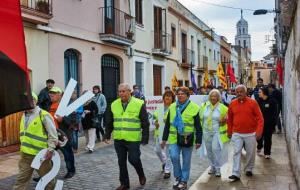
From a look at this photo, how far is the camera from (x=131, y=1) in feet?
61.4

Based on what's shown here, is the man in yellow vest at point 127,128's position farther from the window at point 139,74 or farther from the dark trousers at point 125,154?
the window at point 139,74

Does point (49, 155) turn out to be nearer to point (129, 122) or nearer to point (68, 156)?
point (129, 122)

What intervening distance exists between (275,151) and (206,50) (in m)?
25.7

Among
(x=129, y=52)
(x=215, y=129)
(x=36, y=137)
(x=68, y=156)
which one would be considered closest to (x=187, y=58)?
(x=129, y=52)

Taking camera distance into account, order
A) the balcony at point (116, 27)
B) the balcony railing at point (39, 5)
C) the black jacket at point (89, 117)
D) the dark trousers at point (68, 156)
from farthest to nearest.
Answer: the balcony at point (116, 27), the balcony railing at point (39, 5), the black jacket at point (89, 117), the dark trousers at point (68, 156)

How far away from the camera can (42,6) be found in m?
12.1

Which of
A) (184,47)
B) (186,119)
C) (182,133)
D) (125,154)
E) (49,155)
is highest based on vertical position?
(184,47)

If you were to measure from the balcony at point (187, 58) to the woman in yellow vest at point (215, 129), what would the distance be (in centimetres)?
1913

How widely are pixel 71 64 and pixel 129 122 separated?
8014mm

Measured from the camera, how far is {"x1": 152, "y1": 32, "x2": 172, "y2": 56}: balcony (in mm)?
21609

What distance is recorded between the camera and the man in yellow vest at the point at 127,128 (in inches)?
268

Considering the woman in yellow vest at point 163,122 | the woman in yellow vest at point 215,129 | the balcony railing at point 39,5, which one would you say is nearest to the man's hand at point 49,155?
the woman in yellow vest at point 163,122

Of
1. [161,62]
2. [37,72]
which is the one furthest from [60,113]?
[161,62]

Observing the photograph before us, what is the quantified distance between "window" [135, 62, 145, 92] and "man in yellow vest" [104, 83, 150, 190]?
13.0m
